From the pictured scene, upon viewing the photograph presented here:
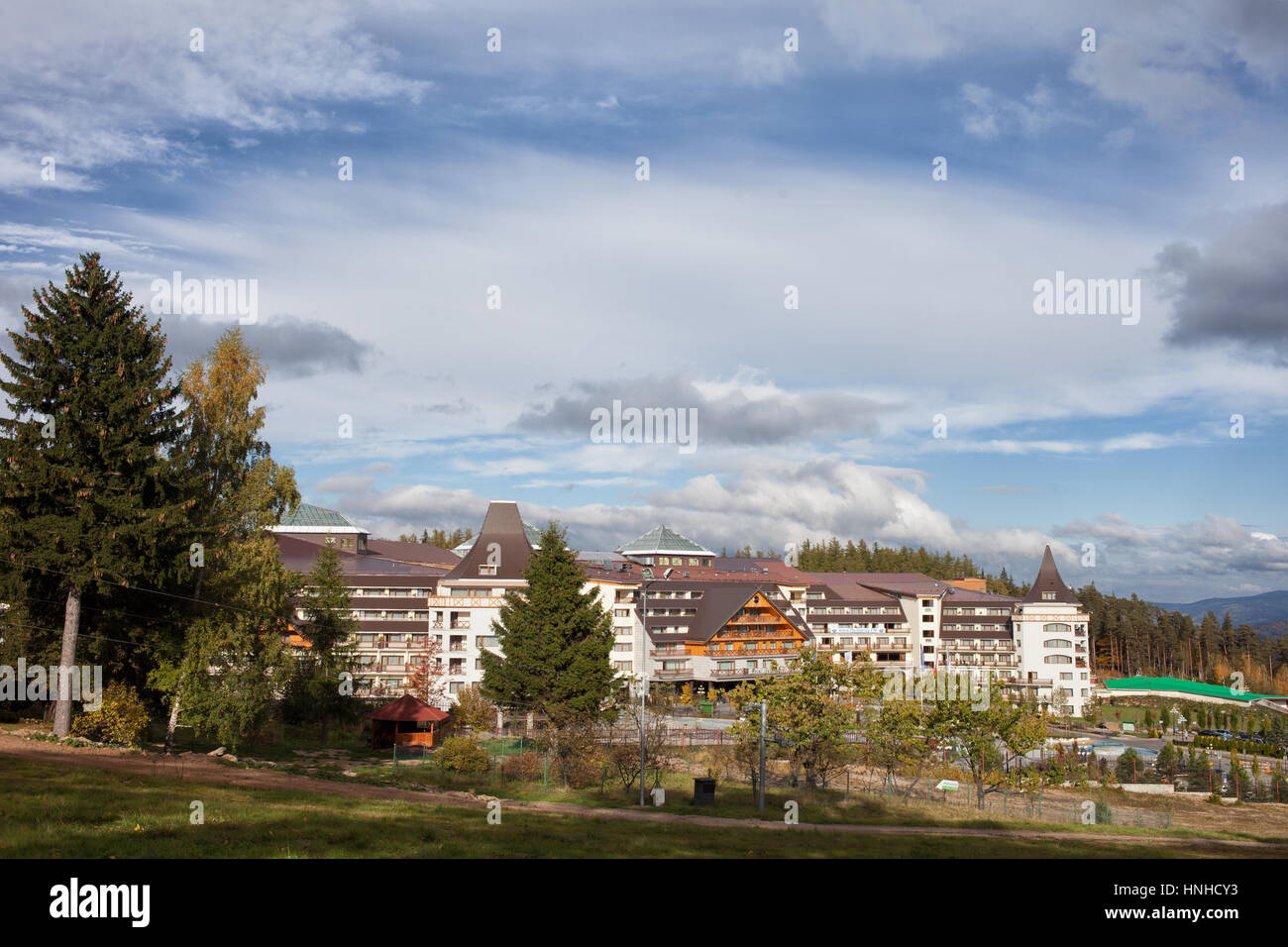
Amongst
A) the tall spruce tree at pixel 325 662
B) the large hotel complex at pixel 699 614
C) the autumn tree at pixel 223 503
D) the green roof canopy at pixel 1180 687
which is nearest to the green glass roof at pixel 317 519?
the large hotel complex at pixel 699 614

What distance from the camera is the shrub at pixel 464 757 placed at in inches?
1684

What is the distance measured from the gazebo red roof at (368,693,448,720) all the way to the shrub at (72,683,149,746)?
21.0m

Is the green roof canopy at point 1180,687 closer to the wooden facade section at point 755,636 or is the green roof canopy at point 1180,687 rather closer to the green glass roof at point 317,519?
the wooden facade section at point 755,636

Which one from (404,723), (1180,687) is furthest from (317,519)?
(1180,687)

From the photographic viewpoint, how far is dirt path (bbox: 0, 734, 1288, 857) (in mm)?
28453

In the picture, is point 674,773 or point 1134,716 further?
point 1134,716

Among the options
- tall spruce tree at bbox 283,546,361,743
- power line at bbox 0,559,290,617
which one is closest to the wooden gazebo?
tall spruce tree at bbox 283,546,361,743

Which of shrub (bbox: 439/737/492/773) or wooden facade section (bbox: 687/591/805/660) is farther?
wooden facade section (bbox: 687/591/805/660)

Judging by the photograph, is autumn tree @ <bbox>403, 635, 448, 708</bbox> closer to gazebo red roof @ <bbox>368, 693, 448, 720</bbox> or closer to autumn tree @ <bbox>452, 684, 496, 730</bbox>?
autumn tree @ <bbox>452, 684, 496, 730</bbox>
